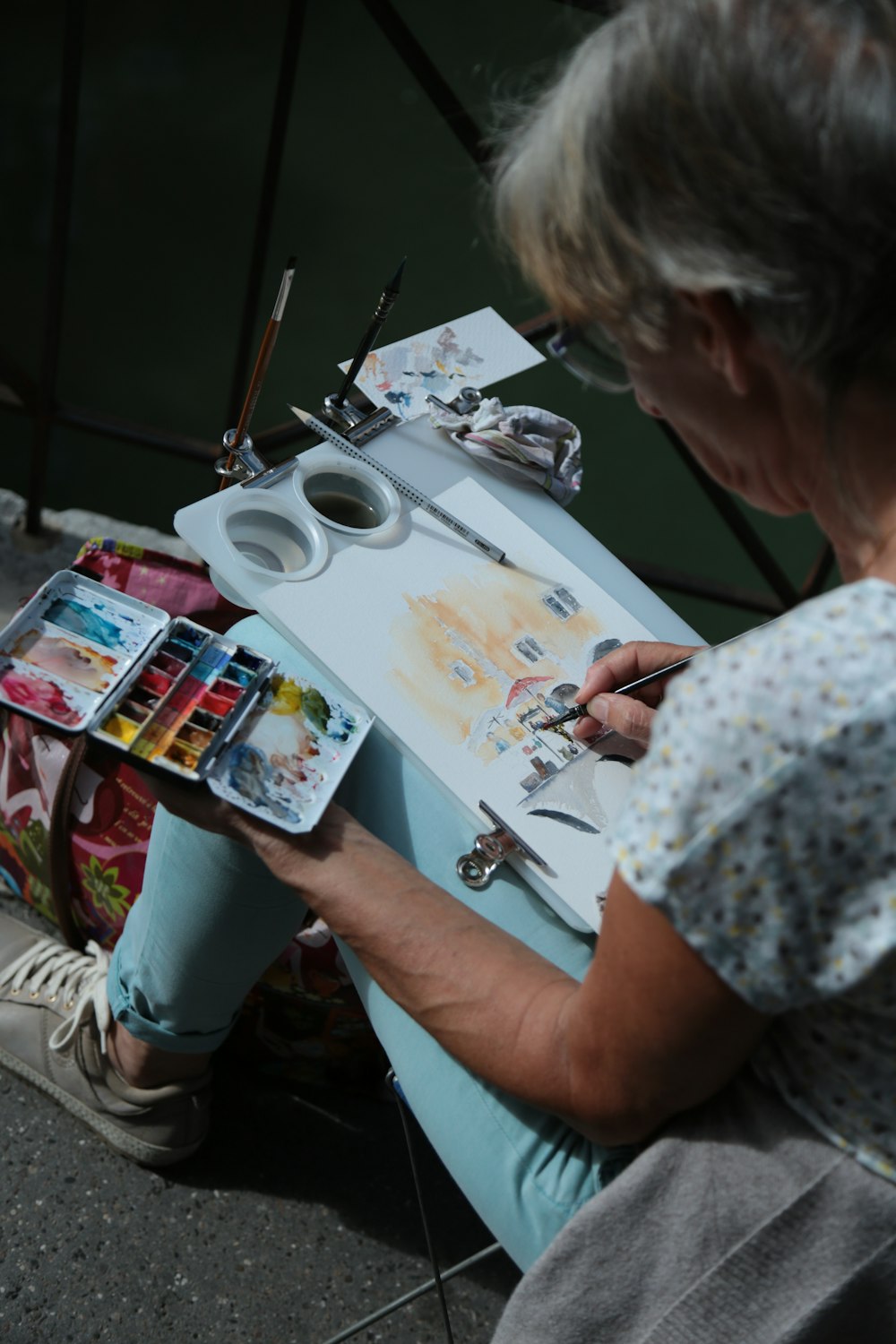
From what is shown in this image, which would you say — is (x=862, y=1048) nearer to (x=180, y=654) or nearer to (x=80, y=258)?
(x=180, y=654)

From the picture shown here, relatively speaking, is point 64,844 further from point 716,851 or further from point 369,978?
point 716,851

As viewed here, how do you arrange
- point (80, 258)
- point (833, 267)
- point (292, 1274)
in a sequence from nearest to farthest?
point (833, 267) → point (292, 1274) → point (80, 258)

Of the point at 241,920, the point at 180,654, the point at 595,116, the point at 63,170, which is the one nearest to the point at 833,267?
the point at 595,116

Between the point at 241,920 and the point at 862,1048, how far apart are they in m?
0.67

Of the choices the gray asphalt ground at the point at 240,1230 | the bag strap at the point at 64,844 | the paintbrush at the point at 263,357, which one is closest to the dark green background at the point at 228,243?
the bag strap at the point at 64,844

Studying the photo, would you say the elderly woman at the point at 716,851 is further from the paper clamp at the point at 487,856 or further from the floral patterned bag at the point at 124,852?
the floral patterned bag at the point at 124,852

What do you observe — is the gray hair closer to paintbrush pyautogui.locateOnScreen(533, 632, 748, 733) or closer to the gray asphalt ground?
paintbrush pyautogui.locateOnScreen(533, 632, 748, 733)

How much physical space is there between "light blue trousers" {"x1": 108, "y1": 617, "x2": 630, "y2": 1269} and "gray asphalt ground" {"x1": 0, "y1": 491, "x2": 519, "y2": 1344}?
23 centimetres

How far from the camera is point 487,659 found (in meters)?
1.29

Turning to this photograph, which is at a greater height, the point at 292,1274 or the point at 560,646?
the point at 560,646

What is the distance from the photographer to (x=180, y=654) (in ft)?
3.65

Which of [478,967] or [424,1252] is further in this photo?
[424,1252]

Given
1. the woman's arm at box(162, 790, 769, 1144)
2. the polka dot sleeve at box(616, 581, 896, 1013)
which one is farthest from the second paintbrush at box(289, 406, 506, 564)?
the polka dot sleeve at box(616, 581, 896, 1013)

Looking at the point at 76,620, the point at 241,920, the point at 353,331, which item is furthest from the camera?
the point at 353,331
